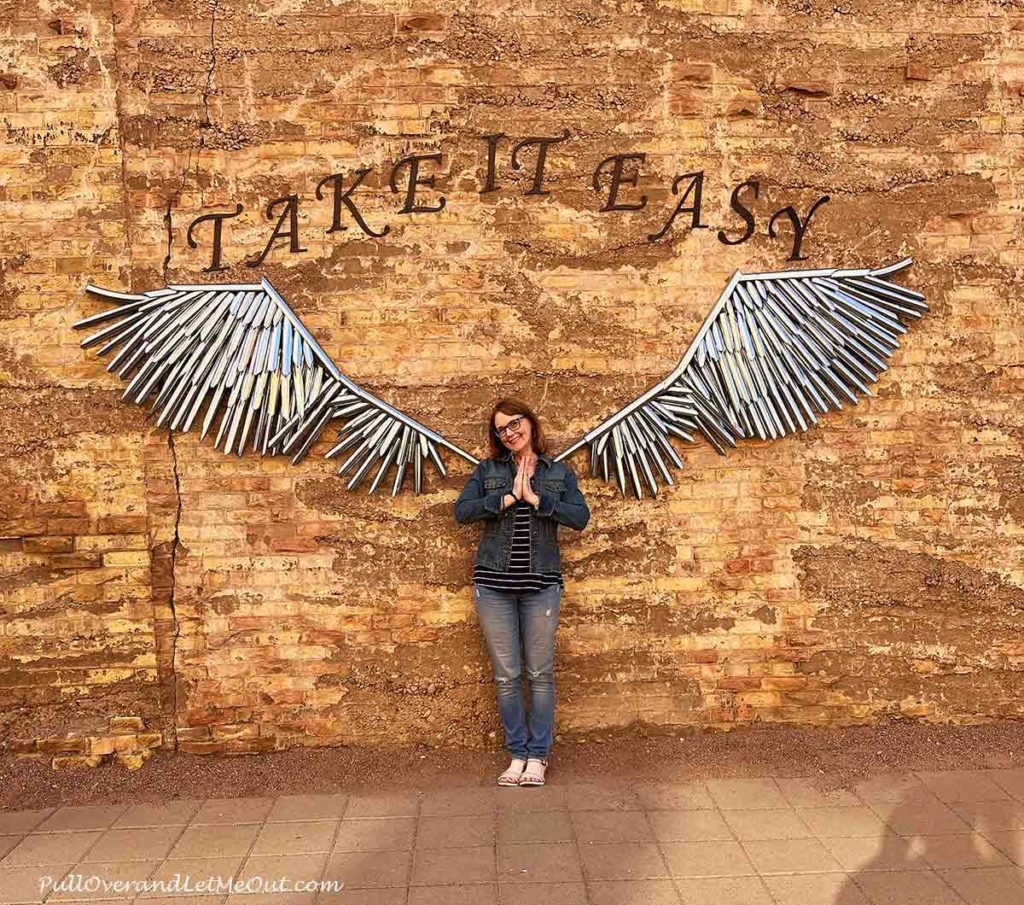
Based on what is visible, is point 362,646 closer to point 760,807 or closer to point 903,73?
point 760,807

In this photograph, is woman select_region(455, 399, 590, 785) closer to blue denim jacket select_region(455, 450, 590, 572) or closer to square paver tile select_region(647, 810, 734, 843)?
blue denim jacket select_region(455, 450, 590, 572)

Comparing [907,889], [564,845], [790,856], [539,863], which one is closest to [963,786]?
[907,889]

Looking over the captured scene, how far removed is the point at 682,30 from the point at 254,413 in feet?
8.42

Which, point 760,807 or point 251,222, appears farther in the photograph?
point 251,222

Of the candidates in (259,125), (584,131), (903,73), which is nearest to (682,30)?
(584,131)

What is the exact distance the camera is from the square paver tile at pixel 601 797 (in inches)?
139

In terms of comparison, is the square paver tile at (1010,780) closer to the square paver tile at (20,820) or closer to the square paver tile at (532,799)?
the square paver tile at (532,799)

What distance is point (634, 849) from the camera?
3230mm

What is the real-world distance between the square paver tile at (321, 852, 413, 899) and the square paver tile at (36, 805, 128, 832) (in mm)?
1050

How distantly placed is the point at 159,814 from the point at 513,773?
146 centimetres

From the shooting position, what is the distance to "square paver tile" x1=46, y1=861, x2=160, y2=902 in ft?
9.86

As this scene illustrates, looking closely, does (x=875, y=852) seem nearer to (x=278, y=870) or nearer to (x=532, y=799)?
(x=532, y=799)

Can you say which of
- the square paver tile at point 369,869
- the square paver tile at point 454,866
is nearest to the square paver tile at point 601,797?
the square paver tile at point 454,866

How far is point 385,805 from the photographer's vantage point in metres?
3.61
